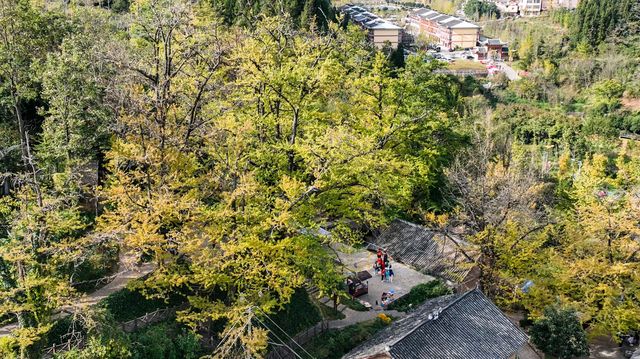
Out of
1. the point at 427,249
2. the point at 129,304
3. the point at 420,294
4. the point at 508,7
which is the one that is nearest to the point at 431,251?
the point at 427,249

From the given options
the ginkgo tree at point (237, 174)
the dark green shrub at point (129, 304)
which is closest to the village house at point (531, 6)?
the ginkgo tree at point (237, 174)

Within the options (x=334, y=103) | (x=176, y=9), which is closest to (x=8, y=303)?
(x=176, y=9)

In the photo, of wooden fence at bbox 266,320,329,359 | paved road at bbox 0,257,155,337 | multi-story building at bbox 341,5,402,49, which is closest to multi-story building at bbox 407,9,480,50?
multi-story building at bbox 341,5,402,49

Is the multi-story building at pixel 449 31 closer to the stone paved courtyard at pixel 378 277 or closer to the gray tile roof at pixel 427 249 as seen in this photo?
the gray tile roof at pixel 427 249

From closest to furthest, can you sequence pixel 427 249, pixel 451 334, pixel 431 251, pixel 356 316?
pixel 451 334, pixel 356 316, pixel 431 251, pixel 427 249

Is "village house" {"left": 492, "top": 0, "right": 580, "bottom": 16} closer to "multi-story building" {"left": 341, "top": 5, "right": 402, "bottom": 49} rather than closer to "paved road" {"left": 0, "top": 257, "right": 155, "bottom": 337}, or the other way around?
"multi-story building" {"left": 341, "top": 5, "right": 402, "bottom": 49}

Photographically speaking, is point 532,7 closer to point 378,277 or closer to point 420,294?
point 378,277
